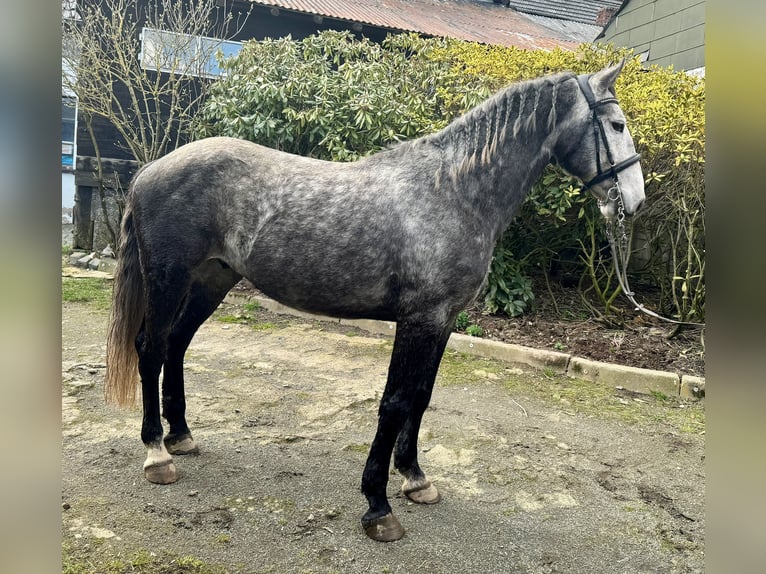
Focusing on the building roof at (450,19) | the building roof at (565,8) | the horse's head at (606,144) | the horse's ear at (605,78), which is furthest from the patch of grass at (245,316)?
the building roof at (565,8)

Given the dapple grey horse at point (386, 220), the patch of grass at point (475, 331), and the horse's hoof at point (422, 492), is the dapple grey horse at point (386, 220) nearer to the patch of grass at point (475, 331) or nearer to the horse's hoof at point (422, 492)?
the horse's hoof at point (422, 492)

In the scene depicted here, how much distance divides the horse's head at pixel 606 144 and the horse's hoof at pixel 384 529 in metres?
1.66

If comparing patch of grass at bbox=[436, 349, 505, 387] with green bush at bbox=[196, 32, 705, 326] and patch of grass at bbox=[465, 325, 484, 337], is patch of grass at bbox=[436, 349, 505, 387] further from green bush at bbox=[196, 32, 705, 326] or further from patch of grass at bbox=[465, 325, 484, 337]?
green bush at bbox=[196, 32, 705, 326]

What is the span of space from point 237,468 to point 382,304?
47.8 inches

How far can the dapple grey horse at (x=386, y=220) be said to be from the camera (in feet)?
7.18

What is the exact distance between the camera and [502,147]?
2295 millimetres

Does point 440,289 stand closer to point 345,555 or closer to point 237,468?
point 345,555

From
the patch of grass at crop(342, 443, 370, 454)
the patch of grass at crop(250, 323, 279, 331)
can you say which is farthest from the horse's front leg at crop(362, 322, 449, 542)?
the patch of grass at crop(250, 323, 279, 331)

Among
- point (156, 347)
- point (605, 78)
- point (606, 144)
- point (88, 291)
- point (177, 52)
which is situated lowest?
point (88, 291)

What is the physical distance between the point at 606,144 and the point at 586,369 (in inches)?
104

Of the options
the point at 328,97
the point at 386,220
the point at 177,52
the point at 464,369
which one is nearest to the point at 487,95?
the point at 328,97

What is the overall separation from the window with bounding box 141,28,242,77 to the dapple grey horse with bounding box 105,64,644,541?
6233mm

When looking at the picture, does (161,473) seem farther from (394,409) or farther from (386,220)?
(386,220)

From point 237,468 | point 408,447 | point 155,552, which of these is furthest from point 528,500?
point 155,552
